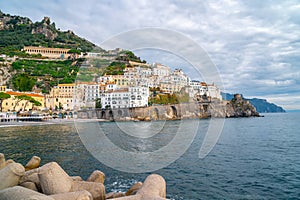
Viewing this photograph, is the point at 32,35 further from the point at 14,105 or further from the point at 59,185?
the point at 59,185

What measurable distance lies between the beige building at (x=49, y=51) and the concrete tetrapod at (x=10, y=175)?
124745 mm

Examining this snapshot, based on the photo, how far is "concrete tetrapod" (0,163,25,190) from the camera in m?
5.33

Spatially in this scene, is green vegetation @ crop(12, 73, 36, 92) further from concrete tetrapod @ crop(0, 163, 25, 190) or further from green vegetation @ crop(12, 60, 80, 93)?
concrete tetrapod @ crop(0, 163, 25, 190)

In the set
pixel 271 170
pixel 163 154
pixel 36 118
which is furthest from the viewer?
pixel 36 118

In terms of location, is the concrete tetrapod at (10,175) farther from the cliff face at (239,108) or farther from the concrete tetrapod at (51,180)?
the cliff face at (239,108)

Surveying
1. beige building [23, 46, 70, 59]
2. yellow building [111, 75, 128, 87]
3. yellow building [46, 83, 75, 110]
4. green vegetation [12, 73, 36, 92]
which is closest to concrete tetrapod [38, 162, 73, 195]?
yellow building [111, 75, 128, 87]

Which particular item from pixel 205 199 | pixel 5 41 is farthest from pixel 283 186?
pixel 5 41

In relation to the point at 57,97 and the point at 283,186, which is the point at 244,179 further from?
the point at 57,97

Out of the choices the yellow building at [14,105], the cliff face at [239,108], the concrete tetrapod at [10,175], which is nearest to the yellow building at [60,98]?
the yellow building at [14,105]

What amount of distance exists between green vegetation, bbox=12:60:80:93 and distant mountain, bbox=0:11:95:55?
75.8ft

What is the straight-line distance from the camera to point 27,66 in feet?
321

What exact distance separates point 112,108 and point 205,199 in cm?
5849

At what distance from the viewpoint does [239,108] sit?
103 metres

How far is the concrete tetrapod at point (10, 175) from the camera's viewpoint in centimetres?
533
